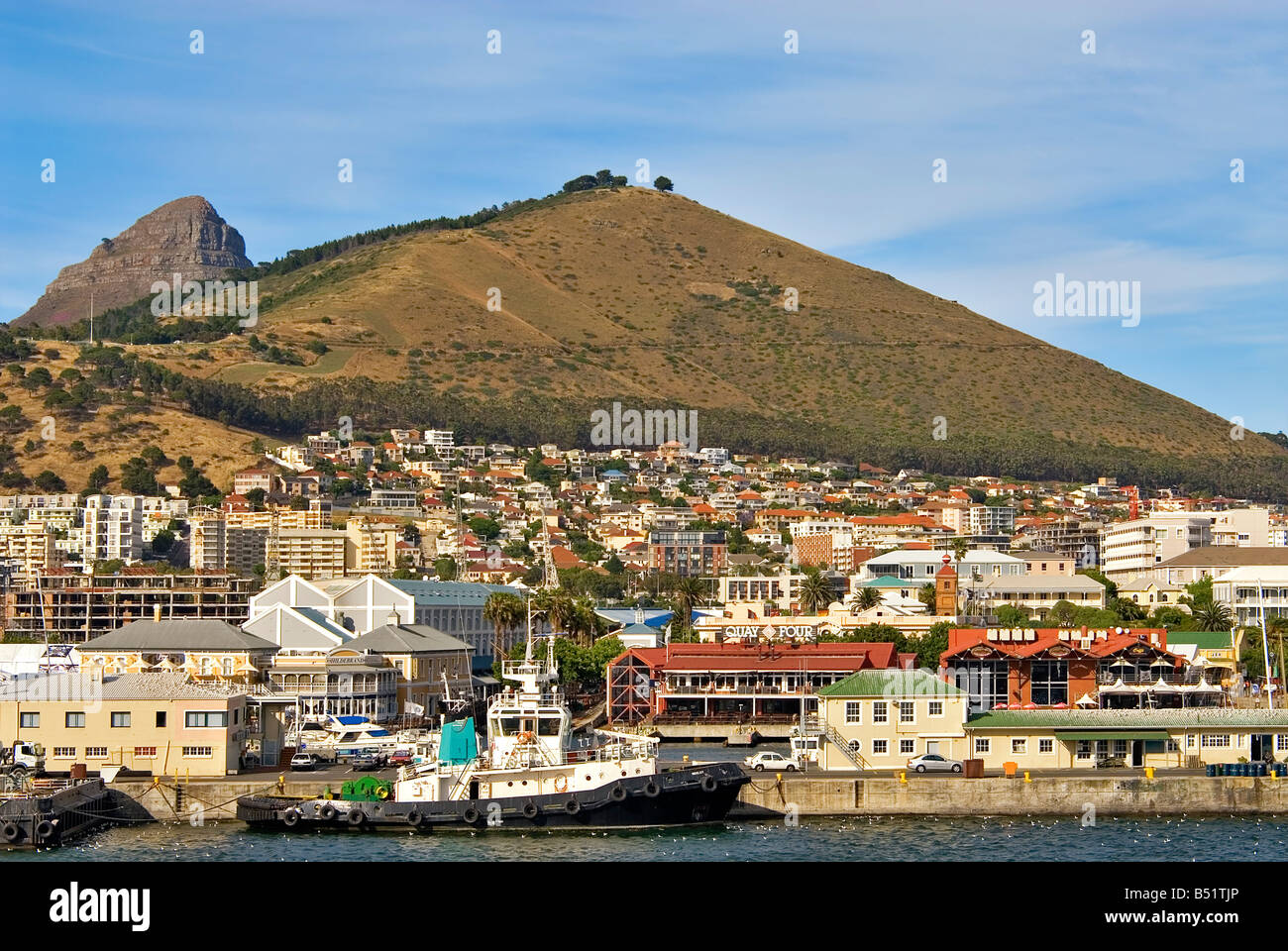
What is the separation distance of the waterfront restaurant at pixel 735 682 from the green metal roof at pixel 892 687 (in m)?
30.1

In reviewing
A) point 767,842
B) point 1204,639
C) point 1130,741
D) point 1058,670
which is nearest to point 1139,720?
point 1130,741

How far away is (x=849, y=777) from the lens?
58594 millimetres

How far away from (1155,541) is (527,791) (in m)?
147

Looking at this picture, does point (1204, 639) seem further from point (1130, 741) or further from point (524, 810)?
point (524, 810)

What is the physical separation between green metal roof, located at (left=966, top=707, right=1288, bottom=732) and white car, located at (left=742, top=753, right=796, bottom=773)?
620cm

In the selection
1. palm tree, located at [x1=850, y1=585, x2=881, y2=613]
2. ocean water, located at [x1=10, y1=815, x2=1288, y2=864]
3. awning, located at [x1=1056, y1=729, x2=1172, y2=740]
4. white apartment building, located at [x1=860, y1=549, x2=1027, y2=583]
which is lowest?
ocean water, located at [x1=10, y1=815, x2=1288, y2=864]

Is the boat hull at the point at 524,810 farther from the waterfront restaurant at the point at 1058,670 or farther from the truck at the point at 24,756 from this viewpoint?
the waterfront restaurant at the point at 1058,670

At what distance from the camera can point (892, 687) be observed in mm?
65812

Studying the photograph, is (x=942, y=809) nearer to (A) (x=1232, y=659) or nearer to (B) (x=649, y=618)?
(A) (x=1232, y=659)

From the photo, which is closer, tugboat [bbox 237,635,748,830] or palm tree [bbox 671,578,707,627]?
tugboat [bbox 237,635,748,830]

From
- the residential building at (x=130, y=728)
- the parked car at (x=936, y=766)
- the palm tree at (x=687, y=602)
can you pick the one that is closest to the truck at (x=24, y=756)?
the residential building at (x=130, y=728)

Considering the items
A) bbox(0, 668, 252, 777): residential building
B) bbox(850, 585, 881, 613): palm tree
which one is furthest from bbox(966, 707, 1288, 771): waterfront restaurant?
bbox(850, 585, 881, 613): palm tree

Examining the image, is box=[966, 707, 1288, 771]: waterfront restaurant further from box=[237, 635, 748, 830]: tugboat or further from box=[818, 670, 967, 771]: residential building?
box=[237, 635, 748, 830]: tugboat

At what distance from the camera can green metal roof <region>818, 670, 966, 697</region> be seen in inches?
2576
